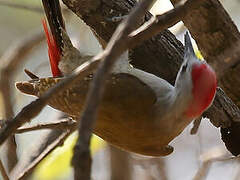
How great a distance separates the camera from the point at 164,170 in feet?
7.33

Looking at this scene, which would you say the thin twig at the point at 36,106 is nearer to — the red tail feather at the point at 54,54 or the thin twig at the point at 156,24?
the thin twig at the point at 156,24

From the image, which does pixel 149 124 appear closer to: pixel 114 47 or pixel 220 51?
pixel 220 51

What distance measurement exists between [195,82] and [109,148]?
72 cm

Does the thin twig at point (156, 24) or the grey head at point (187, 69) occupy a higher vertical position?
the thin twig at point (156, 24)

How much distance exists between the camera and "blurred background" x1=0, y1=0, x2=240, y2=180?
214 cm

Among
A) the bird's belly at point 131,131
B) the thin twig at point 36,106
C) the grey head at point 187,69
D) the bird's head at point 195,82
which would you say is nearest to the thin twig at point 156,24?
the thin twig at point 36,106

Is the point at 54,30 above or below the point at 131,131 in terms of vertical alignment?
above

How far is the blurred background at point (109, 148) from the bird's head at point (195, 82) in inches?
16.4

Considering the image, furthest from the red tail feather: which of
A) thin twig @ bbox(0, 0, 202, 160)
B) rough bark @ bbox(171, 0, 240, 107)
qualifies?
thin twig @ bbox(0, 0, 202, 160)

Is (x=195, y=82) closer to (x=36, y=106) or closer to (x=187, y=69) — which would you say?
(x=187, y=69)

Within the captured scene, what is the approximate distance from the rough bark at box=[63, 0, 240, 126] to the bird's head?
68 mm

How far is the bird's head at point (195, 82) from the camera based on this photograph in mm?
1441

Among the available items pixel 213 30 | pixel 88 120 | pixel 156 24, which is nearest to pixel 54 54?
pixel 213 30

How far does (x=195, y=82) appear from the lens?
1.58m
